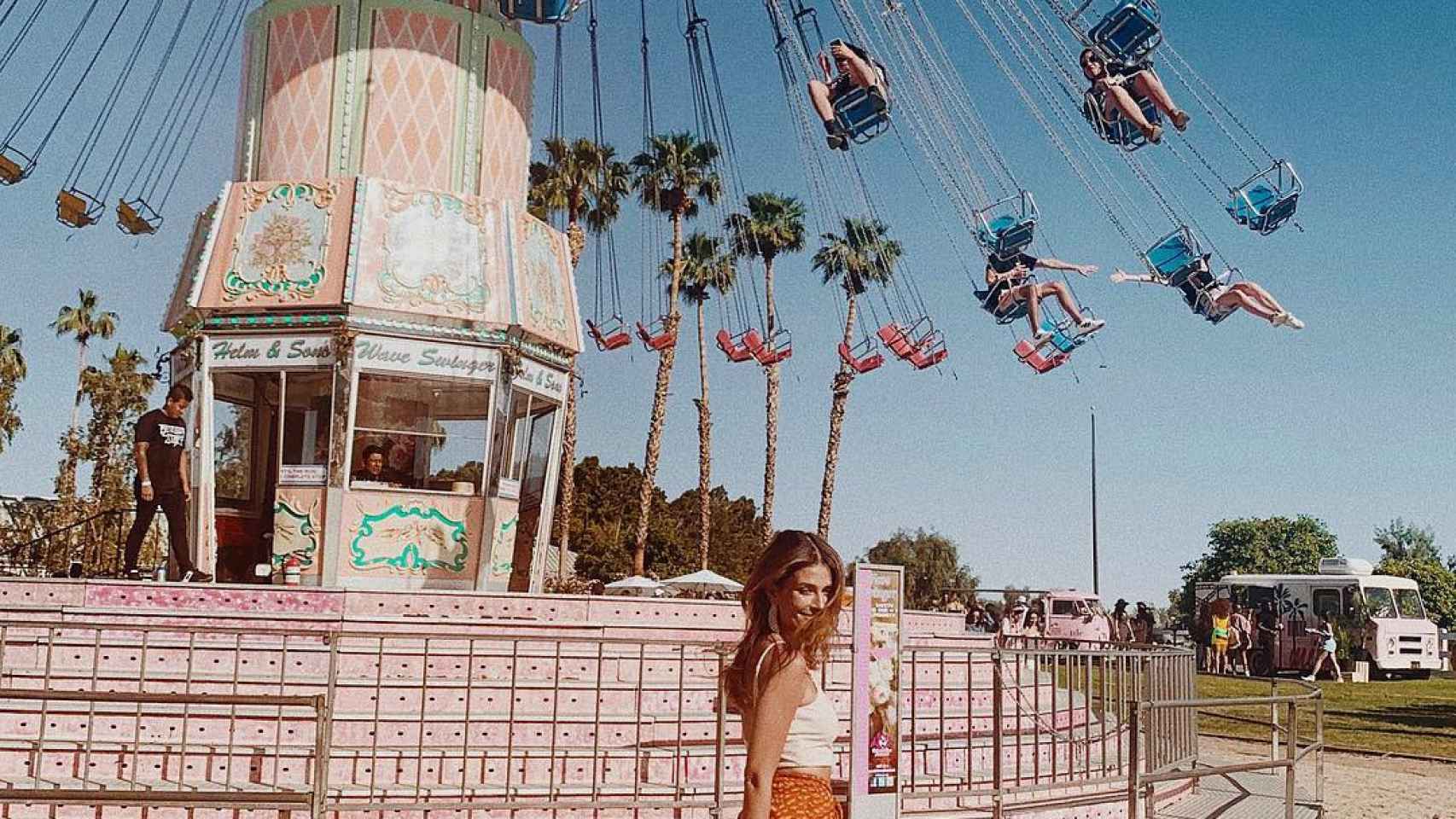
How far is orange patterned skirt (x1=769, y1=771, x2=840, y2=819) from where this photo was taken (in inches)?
173

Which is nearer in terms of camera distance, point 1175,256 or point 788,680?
point 788,680

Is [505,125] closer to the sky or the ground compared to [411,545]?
closer to the sky

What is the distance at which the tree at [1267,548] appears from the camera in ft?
386

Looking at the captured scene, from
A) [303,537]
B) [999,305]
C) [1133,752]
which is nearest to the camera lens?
[1133,752]

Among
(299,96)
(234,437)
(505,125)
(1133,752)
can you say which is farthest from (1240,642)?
(1133,752)

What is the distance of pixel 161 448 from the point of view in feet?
52.4

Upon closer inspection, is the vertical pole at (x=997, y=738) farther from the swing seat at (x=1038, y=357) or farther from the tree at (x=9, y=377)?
the tree at (x=9, y=377)

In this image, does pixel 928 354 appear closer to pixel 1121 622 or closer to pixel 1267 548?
pixel 1121 622

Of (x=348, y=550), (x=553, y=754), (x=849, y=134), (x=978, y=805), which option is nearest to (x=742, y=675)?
(x=553, y=754)

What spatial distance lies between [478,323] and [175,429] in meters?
3.74

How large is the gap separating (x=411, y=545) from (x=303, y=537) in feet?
4.17

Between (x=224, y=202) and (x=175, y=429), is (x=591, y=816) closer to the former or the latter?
(x=175, y=429)

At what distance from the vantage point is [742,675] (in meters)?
4.43

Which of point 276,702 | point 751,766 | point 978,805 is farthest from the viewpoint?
point 978,805
